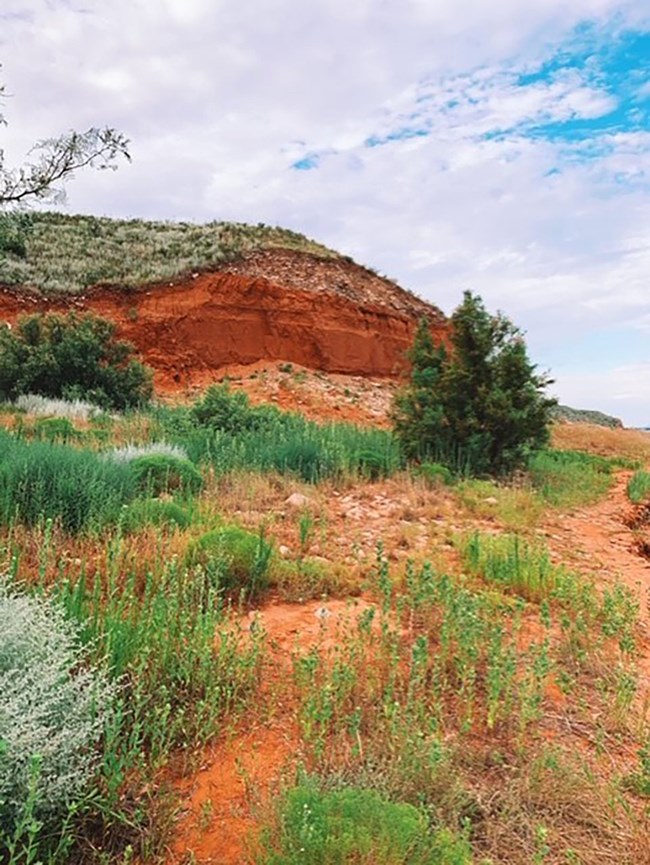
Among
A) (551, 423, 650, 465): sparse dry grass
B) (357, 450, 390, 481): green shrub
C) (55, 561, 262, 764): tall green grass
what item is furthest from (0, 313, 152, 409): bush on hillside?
Result: (55, 561, 262, 764): tall green grass

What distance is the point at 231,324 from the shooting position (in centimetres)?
2231

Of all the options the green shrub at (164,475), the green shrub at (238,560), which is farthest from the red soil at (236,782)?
the green shrub at (164,475)

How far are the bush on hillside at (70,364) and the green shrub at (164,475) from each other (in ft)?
26.3

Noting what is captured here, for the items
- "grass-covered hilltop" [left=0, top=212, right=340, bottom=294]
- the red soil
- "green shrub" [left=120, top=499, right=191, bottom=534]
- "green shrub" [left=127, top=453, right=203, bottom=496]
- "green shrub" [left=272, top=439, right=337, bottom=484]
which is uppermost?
"grass-covered hilltop" [left=0, top=212, right=340, bottom=294]

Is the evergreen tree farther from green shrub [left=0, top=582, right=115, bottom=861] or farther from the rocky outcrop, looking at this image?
the rocky outcrop

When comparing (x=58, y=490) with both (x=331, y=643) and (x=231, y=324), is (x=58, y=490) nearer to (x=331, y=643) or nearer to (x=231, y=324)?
(x=331, y=643)

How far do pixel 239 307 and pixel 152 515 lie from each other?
59.8 ft

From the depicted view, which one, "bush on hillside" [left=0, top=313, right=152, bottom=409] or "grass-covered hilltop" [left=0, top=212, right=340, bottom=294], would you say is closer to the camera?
"bush on hillside" [left=0, top=313, right=152, bottom=409]

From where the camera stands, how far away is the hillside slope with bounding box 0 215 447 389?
21297 millimetres

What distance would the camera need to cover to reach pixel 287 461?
8.39 m

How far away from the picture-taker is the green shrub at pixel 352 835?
1.84 m

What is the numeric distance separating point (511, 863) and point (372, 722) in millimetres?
775

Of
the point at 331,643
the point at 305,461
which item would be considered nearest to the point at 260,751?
the point at 331,643

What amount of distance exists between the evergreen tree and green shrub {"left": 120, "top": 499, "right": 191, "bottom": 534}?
217 inches
